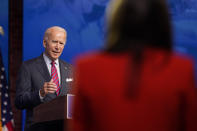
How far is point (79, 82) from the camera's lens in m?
1.21

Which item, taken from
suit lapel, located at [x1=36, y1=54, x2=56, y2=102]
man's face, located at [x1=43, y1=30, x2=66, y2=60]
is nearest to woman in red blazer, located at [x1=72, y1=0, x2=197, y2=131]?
suit lapel, located at [x1=36, y1=54, x2=56, y2=102]

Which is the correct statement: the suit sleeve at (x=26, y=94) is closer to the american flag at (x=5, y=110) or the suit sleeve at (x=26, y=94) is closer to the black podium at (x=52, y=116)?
the black podium at (x=52, y=116)

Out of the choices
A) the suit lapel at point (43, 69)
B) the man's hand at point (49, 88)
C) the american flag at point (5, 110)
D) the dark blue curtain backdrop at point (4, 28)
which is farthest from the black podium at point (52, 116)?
the dark blue curtain backdrop at point (4, 28)

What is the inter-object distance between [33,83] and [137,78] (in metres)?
2.90

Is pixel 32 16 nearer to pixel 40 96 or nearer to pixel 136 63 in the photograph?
pixel 40 96

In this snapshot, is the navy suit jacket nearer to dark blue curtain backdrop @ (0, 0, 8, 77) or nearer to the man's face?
the man's face

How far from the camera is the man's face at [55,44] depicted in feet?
13.8

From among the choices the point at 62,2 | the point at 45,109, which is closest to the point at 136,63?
the point at 45,109

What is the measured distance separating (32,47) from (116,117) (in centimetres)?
445

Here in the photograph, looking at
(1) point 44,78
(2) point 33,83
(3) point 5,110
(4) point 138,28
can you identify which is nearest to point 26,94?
(2) point 33,83

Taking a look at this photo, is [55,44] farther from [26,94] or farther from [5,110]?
[5,110]

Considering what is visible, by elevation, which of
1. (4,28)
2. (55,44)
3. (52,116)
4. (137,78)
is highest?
(4,28)

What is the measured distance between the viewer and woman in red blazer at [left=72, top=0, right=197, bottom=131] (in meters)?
1.18

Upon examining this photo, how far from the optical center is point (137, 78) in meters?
1.17
